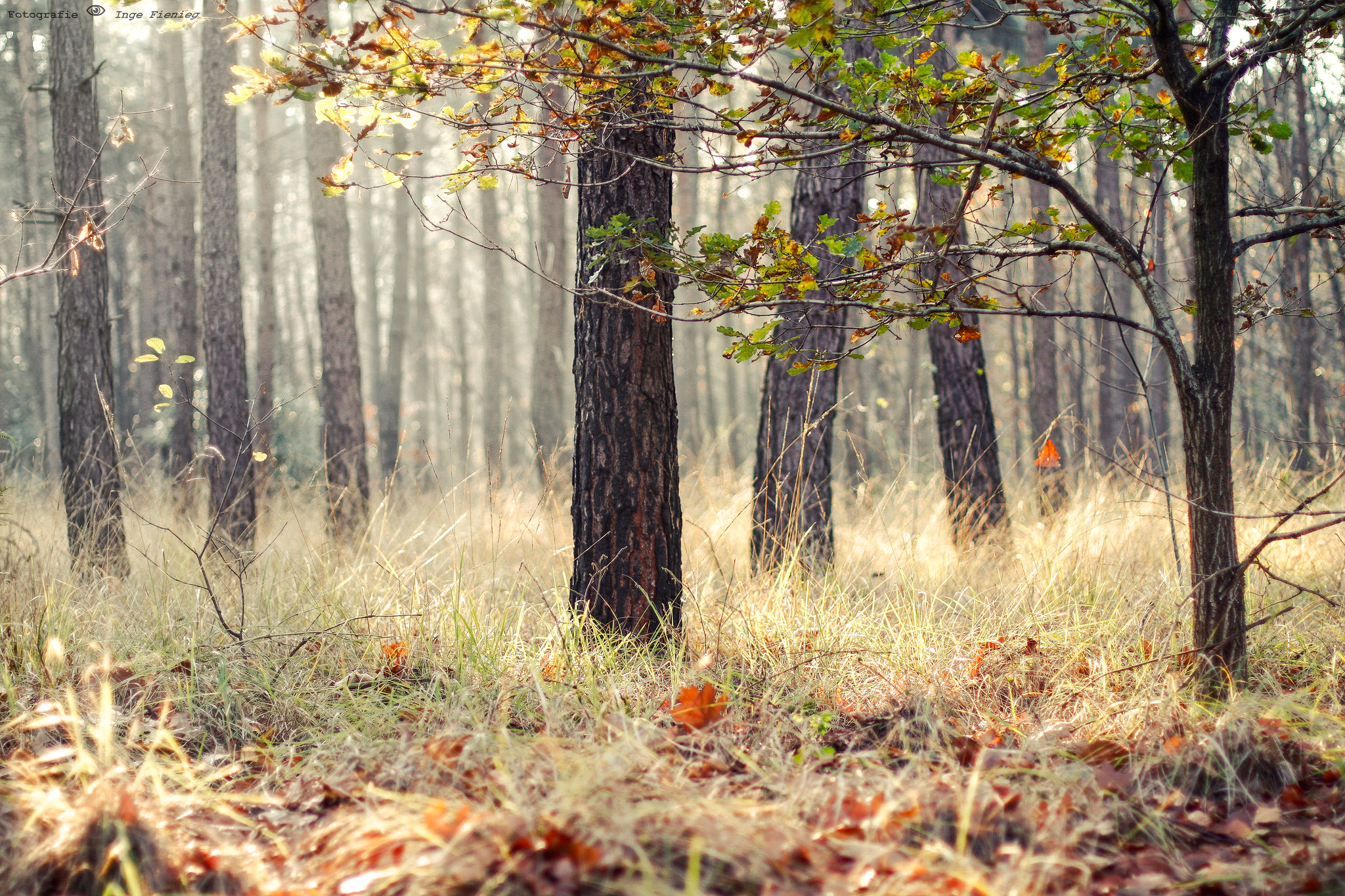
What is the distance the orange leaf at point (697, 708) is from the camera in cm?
239

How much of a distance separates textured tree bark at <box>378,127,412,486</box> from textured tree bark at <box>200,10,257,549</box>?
3.15 metres

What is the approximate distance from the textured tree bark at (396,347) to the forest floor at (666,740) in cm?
747

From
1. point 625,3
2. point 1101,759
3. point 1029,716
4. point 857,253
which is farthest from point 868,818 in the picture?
point 625,3

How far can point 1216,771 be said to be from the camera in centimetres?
214

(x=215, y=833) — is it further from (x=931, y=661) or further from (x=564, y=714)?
(x=931, y=661)

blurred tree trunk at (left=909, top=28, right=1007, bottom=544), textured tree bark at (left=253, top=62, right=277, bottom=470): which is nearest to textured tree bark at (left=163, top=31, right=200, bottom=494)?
textured tree bark at (left=253, top=62, right=277, bottom=470)

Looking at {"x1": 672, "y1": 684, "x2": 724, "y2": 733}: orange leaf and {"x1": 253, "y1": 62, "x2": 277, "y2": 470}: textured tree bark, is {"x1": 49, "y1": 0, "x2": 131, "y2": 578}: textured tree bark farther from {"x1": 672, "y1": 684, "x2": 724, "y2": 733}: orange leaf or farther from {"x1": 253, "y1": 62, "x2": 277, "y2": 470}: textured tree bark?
{"x1": 672, "y1": 684, "x2": 724, "y2": 733}: orange leaf

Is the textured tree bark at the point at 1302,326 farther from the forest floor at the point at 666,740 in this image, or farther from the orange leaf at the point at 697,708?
the orange leaf at the point at 697,708

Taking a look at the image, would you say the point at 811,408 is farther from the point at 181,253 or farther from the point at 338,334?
the point at 181,253

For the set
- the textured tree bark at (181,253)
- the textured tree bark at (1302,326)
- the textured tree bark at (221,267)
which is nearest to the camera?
the textured tree bark at (221,267)

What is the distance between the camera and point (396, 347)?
13086 mm

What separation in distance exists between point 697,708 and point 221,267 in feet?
21.3

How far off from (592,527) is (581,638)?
1.41 feet

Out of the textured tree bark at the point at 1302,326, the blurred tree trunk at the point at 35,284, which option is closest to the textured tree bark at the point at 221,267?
the blurred tree trunk at the point at 35,284
